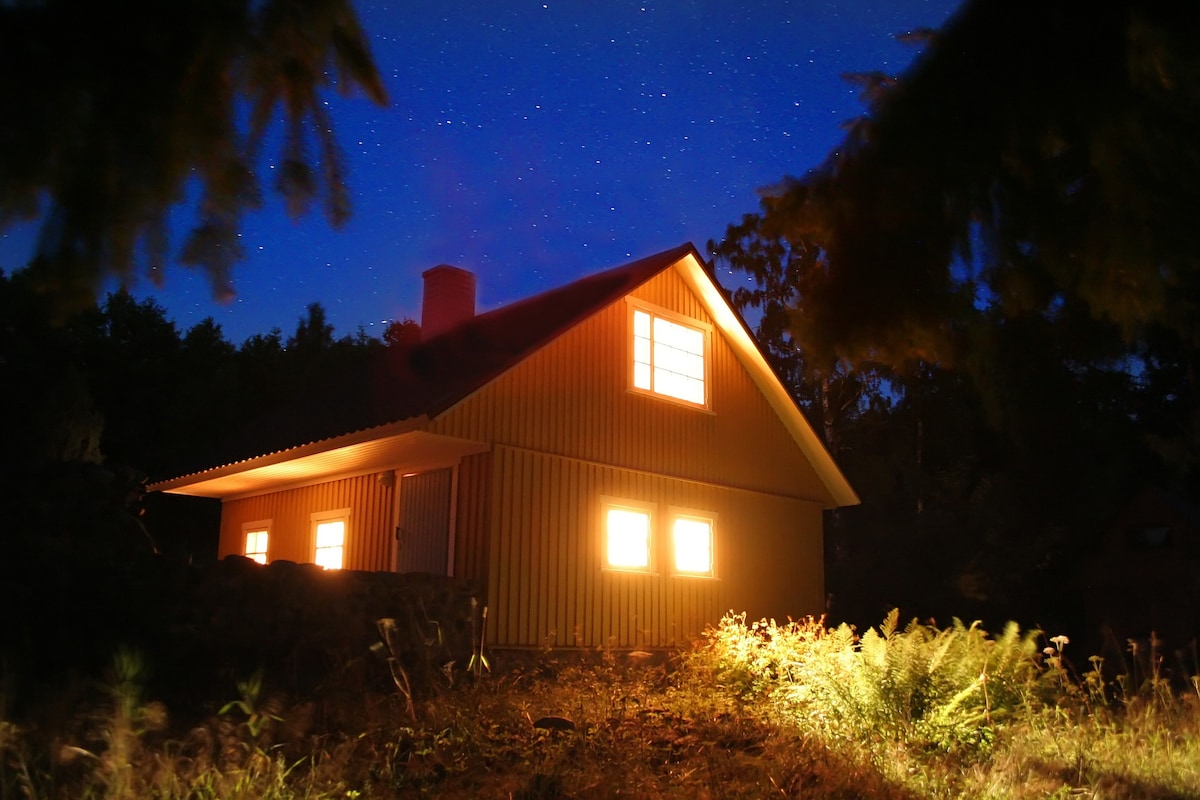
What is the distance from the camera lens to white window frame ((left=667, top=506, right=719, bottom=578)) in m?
15.1

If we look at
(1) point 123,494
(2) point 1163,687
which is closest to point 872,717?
(2) point 1163,687

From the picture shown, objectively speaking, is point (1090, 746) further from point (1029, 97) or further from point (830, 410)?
point (830, 410)

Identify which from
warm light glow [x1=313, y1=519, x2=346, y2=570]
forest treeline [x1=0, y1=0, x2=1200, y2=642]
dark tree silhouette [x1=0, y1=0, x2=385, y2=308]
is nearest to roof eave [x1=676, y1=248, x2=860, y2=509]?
warm light glow [x1=313, y1=519, x2=346, y2=570]

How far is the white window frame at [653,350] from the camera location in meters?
14.9

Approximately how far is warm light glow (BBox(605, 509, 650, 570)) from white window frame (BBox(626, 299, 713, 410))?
68.5 inches

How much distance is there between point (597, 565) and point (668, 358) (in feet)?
11.3

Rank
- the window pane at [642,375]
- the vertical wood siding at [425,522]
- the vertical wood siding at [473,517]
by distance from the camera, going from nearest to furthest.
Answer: the vertical wood siding at [473,517] → the vertical wood siding at [425,522] → the window pane at [642,375]

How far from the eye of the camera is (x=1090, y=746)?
785 centimetres

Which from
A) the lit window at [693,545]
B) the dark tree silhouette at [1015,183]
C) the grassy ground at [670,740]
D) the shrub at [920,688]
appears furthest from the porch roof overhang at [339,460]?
the dark tree silhouette at [1015,183]

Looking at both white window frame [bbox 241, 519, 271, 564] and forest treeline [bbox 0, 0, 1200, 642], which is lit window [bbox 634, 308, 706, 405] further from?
forest treeline [bbox 0, 0, 1200, 642]

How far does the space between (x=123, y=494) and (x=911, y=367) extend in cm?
1064

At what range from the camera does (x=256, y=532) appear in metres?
17.7

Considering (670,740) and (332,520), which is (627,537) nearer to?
(332,520)

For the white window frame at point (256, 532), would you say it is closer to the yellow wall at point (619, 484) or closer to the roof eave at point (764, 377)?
the yellow wall at point (619, 484)
